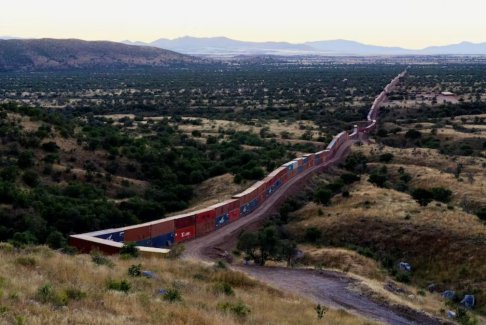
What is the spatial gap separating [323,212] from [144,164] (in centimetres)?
1631

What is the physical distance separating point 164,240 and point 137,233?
6.21 ft

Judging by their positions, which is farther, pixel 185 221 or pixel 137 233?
pixel 185 221

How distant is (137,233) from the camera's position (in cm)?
2823

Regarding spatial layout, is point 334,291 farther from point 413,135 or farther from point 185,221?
point 413,135

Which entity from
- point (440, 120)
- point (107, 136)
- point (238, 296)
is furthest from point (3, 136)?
point (440, 120)

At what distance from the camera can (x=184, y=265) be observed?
2080cm

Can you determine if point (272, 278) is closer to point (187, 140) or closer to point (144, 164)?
point (144, 164)

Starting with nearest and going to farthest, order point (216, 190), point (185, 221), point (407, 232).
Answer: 1. point (185, 221)
2. point (407, 232)
3. point (216, 190)

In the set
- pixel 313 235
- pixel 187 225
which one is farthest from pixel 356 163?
pixel 187 225

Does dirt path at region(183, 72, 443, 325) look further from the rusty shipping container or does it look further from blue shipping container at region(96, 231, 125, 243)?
blue shipping container at region(96, 231, 125, 243)

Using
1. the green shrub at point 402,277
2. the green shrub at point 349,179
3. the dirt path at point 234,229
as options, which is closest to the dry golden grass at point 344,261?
the green shrub at point 402,277

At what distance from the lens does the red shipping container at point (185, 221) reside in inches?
1196

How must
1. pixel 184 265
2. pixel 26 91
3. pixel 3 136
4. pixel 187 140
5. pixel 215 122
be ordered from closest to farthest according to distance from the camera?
pixel 184 265 → pixel 3 136 → pixel 187 140 → pixel 215 122 → pixel 26 91

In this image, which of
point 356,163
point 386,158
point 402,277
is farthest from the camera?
point 386,158
